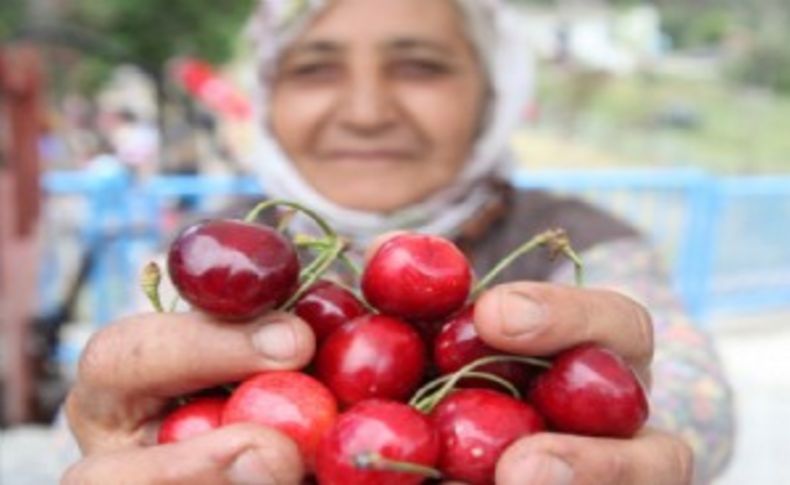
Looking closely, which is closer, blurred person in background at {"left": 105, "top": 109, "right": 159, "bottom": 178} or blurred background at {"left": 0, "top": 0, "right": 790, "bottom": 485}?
blurred background at {"left": 0, "top": 0, "right": 790, "bottom": 485}

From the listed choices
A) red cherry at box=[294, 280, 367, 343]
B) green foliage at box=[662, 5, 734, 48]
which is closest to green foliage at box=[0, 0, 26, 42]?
green foliage at box=[662, 5, 734, 48]

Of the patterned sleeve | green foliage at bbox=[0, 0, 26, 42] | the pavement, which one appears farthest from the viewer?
green foliage at bbox=[0, 0, 26, 42]

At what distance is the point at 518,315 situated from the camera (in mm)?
791

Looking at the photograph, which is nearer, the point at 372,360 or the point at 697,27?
the point at 372,360

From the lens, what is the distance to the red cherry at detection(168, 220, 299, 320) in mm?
790

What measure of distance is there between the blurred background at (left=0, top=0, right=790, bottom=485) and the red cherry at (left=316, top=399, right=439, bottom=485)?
107cm

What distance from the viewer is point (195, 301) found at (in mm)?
810

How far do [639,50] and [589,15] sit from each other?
4.93 m

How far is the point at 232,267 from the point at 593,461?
0.96 ft

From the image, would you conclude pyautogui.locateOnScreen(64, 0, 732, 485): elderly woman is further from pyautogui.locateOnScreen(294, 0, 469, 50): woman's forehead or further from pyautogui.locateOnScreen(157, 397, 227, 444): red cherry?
pyautogui.locateOnScreen(157, 397, 227, 444): red cherry

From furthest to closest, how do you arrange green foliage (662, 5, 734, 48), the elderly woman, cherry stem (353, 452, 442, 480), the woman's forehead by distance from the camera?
green foliage (662, 5, 734, 48), the woman's forehead, the elderly woman, cherry stem (353, 452, 442, 480)

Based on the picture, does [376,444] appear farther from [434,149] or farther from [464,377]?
[434,149]

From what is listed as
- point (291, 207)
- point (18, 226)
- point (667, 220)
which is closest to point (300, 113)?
point (291, 207)

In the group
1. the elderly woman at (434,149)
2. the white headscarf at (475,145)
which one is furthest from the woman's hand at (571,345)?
the white headscarf at (475,145)
